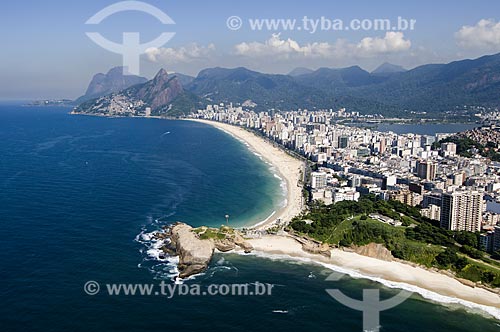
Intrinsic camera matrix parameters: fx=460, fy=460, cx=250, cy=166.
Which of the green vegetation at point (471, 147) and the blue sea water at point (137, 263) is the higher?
the green vegetation at point (471, 147)

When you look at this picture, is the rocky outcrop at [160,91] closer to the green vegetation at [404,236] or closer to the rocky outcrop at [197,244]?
the green vegetation at [404,236]

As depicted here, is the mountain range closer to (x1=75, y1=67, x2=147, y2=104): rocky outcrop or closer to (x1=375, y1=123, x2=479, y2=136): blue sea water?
(x1=375, y1=123, x2=479, y2=136): blue sea water

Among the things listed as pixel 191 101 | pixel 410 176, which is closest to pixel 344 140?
pixel 410 176

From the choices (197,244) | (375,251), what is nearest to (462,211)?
(375,251)

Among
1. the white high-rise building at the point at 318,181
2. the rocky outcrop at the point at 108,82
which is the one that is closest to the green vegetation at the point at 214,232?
the white high-rise building at the point at 318,181

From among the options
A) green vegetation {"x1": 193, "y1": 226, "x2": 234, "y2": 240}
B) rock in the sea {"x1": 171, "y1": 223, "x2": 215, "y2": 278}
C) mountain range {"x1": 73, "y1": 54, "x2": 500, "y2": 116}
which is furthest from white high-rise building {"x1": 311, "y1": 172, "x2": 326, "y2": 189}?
mountain range {"x1": 73, "y1": 54, "x2": 500, "y2": 116}

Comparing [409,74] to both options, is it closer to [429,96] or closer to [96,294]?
[429,96]
